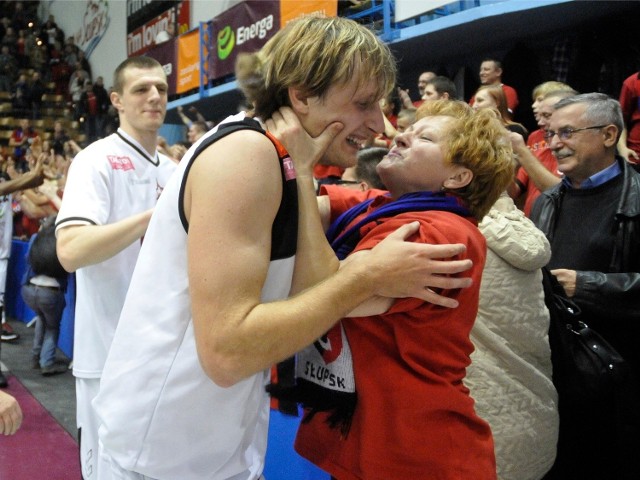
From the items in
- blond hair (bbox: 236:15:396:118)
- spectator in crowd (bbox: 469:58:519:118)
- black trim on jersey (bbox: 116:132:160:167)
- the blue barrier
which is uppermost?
spectator in crowd (bbox: 469:58:519:118)

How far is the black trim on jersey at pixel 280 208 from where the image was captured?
1.21 metres

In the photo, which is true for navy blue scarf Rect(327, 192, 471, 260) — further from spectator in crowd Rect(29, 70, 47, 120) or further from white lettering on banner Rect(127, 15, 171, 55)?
spectator in crowd Rect(29, 70, 47, 120)

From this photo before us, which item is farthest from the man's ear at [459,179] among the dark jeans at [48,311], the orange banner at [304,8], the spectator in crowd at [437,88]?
the orange banner at [304,8]

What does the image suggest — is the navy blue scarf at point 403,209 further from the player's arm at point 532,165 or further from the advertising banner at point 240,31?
the advertising banner at point 240,31

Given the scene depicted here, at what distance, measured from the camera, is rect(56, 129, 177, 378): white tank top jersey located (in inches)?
98.6

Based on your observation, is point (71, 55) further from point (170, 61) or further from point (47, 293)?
point (47, 293)

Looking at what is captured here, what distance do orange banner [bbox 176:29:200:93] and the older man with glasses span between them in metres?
8.39

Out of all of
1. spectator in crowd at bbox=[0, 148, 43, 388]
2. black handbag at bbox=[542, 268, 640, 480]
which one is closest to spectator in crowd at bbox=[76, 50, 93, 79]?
spectator in crowd at bbox=[0, 148, 43, 388]

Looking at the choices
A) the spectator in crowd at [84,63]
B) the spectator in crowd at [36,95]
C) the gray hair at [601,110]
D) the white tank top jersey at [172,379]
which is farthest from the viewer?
the spectator in crowd at [84,63]

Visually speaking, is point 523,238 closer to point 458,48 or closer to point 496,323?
point 496,323

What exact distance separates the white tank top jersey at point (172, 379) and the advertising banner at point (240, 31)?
7332mm

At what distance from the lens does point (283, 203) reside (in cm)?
125

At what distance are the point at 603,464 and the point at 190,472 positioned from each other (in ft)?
5.63

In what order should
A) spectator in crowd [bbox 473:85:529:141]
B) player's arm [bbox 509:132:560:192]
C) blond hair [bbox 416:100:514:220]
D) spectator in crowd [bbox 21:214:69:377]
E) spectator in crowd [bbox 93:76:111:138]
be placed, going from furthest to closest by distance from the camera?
spectator in crowd [bbox 93:76:111:138] < spectator in crowd [bbox 21:214:69:377] < spectator in crowd [bbox 473:85:529:141] < player's arm [bbox 509:132:560:192] < blond hair [bbox 416:100:514:220]
